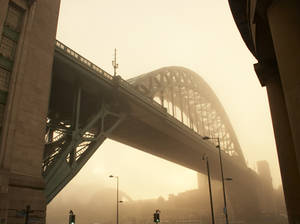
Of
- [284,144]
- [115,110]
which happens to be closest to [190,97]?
[115,110]

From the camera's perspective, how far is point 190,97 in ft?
301

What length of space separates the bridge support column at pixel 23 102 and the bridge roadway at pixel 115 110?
3.80 metres

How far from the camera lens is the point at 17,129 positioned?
21781 mm

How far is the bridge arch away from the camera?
198 ft

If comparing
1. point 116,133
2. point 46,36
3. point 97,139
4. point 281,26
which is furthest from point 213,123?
point 281,26

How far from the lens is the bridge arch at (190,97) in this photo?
60.4 metres

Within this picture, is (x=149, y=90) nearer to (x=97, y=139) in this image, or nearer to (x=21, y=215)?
(x=97, y=139)

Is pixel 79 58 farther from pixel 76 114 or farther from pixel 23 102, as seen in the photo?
pixel 23 102

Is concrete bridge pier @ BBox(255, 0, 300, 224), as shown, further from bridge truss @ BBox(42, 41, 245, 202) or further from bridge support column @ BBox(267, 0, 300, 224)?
bridge truss @ BBox(42, 41, 245, 202)

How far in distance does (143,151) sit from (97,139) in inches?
1054

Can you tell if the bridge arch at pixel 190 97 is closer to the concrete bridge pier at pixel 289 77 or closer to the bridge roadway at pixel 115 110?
the bridge roadway at pixel 115 110

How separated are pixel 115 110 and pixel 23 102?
15.5 m

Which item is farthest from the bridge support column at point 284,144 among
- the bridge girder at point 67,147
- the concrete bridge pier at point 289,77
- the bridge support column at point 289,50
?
the bridge girder at point 67,147

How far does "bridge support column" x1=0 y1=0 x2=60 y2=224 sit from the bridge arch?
1104 inches
